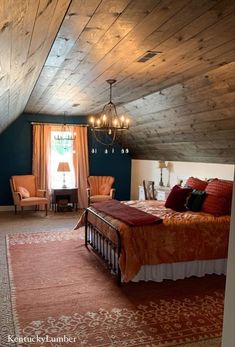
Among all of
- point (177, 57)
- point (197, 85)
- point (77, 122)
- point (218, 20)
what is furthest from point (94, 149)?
point (218, 20)

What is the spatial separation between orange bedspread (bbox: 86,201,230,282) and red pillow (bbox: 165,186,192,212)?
0.49 meters

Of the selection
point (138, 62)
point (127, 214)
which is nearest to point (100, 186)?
point (127, 214)

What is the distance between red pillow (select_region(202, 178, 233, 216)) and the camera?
13.4 feet

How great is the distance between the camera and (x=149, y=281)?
360 cm

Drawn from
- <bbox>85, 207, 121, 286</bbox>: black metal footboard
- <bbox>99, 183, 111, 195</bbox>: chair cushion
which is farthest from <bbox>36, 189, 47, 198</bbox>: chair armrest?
<bbox>85, 207, 121, 286</bbox>: black metal footboard

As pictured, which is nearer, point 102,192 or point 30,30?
point 30,30

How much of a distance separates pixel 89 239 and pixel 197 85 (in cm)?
280

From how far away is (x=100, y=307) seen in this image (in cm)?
296

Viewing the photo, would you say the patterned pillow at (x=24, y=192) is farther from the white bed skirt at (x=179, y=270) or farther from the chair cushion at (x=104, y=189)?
the white bed skirt at (x=179, y=270)

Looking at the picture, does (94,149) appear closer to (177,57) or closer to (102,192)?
(102,192)

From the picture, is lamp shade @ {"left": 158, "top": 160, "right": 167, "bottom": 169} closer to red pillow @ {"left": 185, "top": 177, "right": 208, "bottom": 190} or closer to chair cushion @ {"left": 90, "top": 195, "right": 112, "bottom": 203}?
chair cushion @ {"left": 90, "top": 195, "right": 112, "bottom": 203}

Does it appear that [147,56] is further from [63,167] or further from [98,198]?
[63,167]

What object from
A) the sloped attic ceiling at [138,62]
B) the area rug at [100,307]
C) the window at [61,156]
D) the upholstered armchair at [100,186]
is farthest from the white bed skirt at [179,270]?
the window at [61,156]

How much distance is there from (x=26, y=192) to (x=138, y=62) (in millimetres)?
4625
